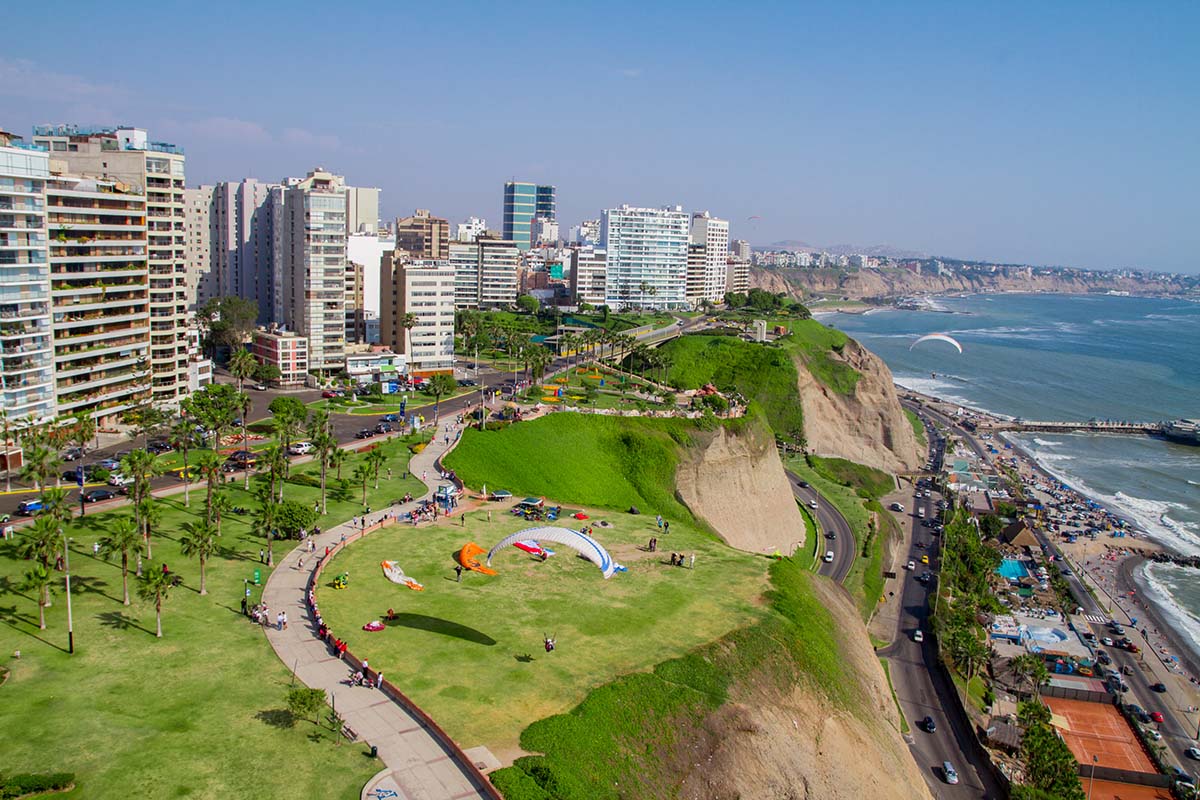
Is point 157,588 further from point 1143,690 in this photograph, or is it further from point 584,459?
point 1143,690

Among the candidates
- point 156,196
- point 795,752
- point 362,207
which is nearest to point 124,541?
point 795,752

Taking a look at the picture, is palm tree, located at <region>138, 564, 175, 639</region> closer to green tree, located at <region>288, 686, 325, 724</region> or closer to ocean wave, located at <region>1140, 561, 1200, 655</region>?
green tree, located at <region>288, 686, 325, 724</region>

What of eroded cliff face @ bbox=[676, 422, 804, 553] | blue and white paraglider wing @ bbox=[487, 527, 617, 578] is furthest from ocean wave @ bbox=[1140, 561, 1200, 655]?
blue and white paraglider wing @ bbox=[487, 527, 617, 578]

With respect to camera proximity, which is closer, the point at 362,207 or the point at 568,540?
the point at 568,540

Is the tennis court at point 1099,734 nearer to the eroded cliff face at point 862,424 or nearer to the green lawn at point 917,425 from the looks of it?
the eroded cliff face at point 862,424

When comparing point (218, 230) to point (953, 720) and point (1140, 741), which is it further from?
point (1140, 741)

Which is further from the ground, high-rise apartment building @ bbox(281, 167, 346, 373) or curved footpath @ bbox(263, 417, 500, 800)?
high-rise apartment building @ bbox(281, 167, 346, 373)

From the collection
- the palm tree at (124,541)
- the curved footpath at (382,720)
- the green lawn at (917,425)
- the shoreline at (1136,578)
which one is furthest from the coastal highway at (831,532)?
the palm tree at (124,541)
